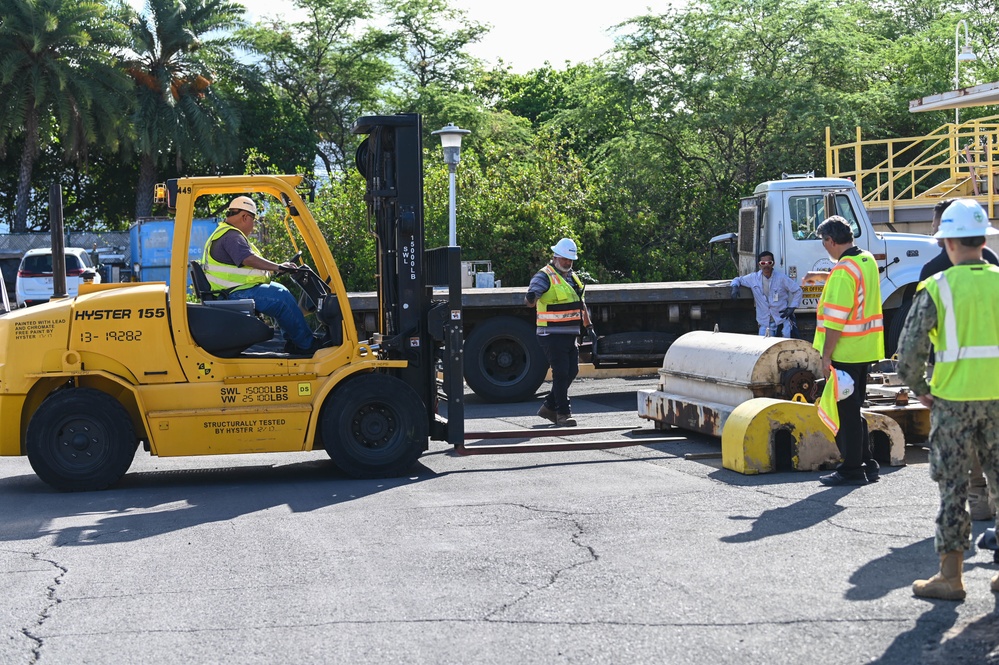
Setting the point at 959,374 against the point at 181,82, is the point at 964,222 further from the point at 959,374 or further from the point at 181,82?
→ the point at 181,82

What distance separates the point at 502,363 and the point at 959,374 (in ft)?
33.3

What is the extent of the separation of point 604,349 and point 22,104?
93.8 ft

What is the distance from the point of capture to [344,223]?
23.8 m

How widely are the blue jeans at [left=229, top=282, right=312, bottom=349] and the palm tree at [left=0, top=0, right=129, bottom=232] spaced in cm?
3100

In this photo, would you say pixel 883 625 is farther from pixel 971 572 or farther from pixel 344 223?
pixel 344 223

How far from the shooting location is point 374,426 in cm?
963

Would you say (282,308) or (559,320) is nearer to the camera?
(282,308)

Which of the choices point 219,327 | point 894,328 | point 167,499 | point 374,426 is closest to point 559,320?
point 374,426

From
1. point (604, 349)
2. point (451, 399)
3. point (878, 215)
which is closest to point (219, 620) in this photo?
point (451, 399)

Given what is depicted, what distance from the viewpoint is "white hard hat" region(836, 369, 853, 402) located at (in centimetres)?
846

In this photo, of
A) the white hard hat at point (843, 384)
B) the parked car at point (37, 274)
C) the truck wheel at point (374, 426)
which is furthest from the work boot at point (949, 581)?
Answer: the parked car at point (37, 274)

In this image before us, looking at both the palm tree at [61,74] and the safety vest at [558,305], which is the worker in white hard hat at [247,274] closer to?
the safety vest at [558,305]

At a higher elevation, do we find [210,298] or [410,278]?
[410,278]

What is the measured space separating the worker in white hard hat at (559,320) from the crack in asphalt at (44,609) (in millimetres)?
6178
